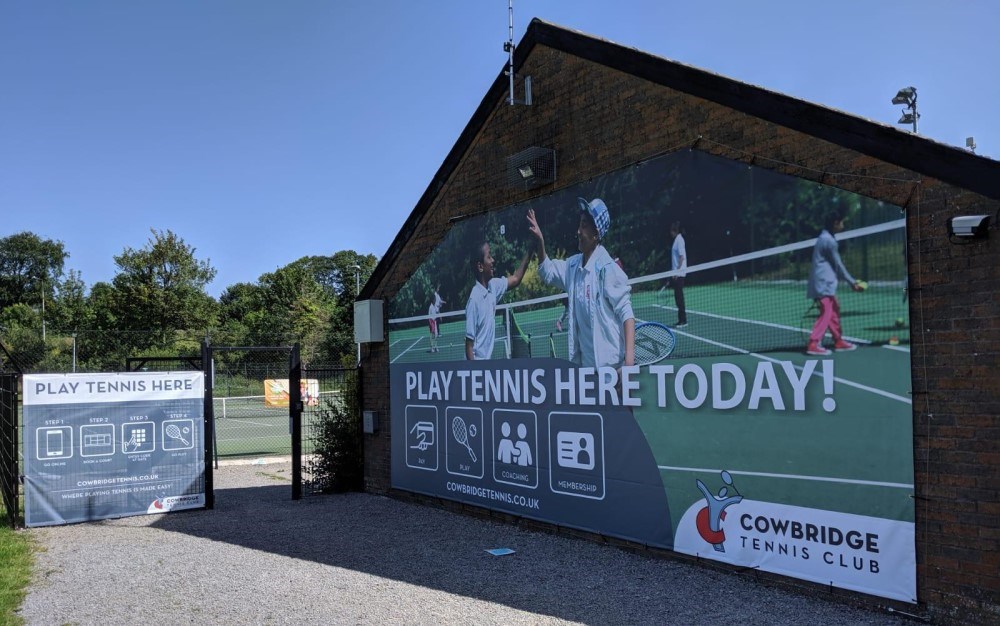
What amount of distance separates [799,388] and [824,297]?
2.73 ft

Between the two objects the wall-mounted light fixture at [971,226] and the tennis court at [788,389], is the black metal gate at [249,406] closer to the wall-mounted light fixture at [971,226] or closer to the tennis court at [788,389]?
the tennis court at [788,389]

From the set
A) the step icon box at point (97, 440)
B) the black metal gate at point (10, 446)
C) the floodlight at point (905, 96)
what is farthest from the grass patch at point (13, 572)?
the floodlight at point (905, 96)

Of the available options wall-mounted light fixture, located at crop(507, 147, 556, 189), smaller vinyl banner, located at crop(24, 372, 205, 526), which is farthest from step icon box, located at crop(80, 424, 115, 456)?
wall-mounted light fixture, located at crop(507, 147, 556, 189)

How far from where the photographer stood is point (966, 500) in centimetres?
572

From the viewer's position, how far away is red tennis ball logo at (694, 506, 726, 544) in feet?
24.5

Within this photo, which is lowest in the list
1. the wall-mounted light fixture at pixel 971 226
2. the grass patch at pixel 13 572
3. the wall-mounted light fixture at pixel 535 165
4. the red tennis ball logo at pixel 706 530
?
the grass patch at pixel 13 572

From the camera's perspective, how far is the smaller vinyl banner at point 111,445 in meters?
10.9

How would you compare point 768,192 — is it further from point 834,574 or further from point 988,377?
point 834,574

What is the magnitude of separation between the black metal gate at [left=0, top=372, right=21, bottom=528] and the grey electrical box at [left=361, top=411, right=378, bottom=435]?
507 cm

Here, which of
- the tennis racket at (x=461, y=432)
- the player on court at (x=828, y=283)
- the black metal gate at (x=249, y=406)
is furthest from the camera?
the black metal gate at (x=249, y=406)

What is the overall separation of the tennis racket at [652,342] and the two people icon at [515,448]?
2260mm

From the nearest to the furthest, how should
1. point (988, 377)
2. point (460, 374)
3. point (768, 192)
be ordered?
point (988, 377), point (768, 192), point (460, 374)

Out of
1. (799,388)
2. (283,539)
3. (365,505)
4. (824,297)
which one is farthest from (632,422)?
(365,505)

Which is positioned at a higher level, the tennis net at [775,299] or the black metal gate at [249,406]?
the tennis net at [775,299]
